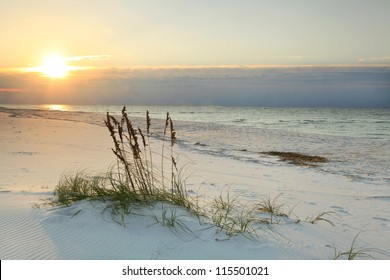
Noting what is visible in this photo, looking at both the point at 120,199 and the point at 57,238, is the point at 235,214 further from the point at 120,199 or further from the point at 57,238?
the point at 57,238

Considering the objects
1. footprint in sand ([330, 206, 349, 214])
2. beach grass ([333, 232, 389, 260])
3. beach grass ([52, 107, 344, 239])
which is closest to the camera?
beach grass ([333, 232, 389, 260])

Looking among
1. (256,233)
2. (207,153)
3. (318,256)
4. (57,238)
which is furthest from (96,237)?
(207,153)

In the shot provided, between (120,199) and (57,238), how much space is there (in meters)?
0.84

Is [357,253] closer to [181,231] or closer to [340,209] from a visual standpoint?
[181,231]

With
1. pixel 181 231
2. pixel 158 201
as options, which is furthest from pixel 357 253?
pixel 158 201

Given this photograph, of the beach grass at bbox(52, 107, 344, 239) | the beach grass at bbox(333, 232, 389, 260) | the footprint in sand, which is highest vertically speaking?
the beach grass at bbox(52, 107, 344, 239)

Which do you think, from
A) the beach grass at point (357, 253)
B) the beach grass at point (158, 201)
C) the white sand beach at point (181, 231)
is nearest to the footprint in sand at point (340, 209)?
the white sand beach at point (181, 231)

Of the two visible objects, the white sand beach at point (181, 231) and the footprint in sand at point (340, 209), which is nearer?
the white sand beach at point (181, 231)

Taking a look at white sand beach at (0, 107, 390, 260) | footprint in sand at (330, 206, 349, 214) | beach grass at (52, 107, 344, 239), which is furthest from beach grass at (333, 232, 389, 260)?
footprint in sand at (330, 206, 349, 214)

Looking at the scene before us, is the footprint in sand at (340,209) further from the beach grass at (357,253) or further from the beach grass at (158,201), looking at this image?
the beach grass at (357,253)

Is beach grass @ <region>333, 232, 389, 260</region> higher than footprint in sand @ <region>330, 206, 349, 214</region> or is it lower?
higher

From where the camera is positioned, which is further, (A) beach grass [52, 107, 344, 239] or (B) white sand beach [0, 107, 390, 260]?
(A) beach grass [52, 107, 344, 239]

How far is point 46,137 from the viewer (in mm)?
15078

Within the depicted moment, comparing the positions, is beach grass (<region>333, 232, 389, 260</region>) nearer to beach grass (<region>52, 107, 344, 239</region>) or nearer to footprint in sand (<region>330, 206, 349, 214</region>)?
beach grass (<region>52, 107, 344, 239</region>)
